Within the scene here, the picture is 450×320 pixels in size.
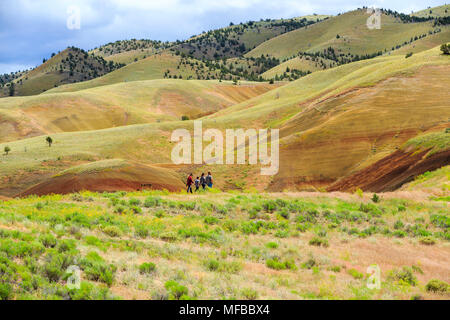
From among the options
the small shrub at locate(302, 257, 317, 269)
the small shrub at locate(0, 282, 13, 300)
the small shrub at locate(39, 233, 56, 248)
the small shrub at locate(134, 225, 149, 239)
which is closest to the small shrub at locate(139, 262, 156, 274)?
the small shrub at locate(39, 233, 56, 248)

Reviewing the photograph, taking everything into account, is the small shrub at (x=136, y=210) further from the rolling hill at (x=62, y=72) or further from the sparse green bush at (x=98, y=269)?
the rolling hill at (x=62, y=72)

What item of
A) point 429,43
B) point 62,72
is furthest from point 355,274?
point 62,72

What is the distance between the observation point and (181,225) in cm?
1504

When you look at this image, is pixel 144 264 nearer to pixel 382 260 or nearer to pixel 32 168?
pixel 382 260

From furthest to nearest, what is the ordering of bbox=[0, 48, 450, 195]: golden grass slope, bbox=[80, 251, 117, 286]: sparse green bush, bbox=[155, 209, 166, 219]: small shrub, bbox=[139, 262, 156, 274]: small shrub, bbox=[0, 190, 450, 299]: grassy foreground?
bbox=[0, 48, 450, 195]: golden grass slope → bbox=[155, 209, 166, 219]: small shrub → bbox=[139, 262, 156, 274]: small shrub → bbox=[80, 251, 117, 286]: sparse green bush → bbox=[0, 190, 450, 299]: grassy foreground

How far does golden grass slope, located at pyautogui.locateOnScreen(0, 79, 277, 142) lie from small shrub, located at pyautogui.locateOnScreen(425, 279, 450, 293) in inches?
2793

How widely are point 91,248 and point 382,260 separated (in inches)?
324

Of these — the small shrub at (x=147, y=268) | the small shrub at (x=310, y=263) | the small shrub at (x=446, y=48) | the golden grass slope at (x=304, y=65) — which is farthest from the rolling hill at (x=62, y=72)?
the small shrub at (x=310, y=263)

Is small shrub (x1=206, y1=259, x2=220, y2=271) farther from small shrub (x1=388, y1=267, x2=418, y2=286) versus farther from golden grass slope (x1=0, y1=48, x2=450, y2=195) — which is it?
golden grass slope (x1=0, y1=48, x2=450, y2=195)

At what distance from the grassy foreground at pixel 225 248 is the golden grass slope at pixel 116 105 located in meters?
61.7

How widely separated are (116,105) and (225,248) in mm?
84546

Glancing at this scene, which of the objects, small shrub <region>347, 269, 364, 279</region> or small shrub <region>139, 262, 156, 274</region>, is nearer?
small shrub <region>139, 262, 156, 274</region>

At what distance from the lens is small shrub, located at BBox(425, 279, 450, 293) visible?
9797mm

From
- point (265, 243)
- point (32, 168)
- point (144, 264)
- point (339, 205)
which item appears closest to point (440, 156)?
point (339, 205)
